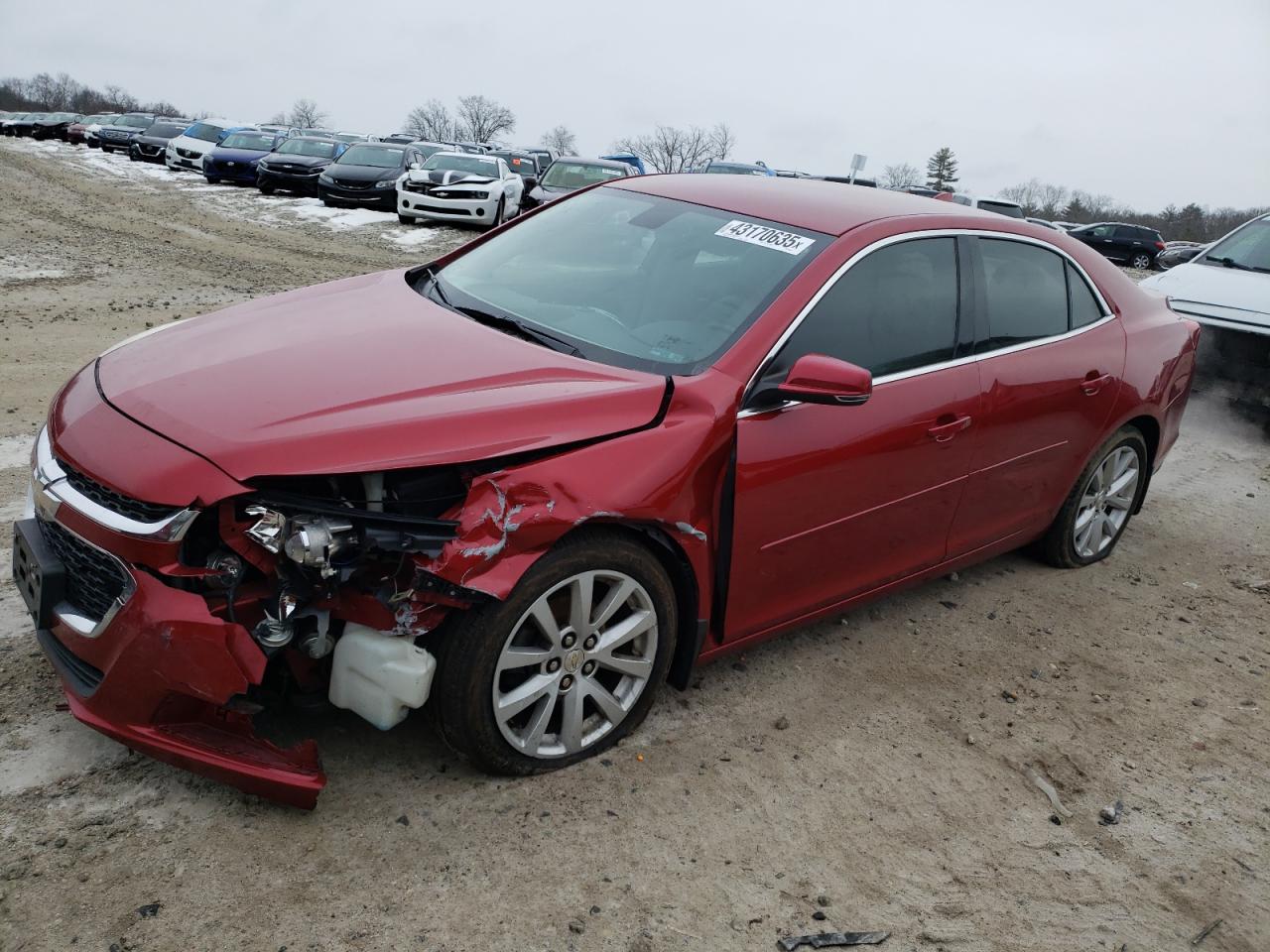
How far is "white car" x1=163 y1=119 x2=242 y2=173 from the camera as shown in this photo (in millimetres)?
27656

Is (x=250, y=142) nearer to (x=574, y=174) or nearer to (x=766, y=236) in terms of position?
(x=574, y=174)

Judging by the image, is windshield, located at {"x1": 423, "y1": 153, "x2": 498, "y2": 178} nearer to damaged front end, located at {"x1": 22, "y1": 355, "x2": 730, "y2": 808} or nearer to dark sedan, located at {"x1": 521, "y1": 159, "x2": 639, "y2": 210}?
dark sedan, located at {"x1": 521, "y1": 159, "x2": 639, "y2": 210}

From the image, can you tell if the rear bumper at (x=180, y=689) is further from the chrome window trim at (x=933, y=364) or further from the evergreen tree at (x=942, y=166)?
the evergreen tree at (x=942, y=166)

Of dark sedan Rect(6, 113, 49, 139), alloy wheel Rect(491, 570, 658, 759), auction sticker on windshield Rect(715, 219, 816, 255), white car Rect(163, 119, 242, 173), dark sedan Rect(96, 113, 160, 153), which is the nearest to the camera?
alloy wheel Rect(491, 570, 658, 759)

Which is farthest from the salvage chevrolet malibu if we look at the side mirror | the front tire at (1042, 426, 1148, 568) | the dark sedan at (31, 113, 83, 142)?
the dark sedan at (31, 113, 83, 142)

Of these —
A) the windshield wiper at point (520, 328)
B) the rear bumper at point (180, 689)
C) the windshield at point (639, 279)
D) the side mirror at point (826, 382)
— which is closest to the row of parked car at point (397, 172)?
the windshield at point (639, 279)

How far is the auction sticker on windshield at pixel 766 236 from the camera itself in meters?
3.47

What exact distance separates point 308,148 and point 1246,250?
65.3 feet

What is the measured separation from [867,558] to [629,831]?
4.47 ft

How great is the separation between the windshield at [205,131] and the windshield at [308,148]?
7028mm

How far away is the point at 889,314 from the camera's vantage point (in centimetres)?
354

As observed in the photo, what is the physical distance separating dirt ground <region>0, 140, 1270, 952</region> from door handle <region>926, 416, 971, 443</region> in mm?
909

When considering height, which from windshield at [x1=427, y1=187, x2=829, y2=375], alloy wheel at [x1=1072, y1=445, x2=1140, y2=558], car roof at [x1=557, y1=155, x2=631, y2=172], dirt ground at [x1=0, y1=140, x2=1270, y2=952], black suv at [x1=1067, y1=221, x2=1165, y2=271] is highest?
black suv at [x1=1067, y1=221, x2=1165, y2=271]

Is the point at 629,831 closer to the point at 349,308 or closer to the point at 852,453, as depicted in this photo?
the point at 852,453
